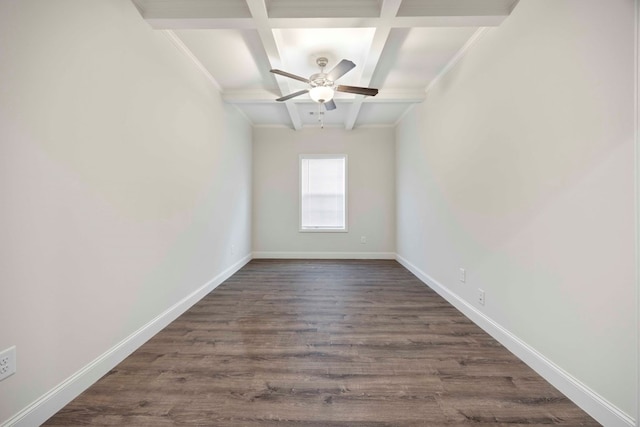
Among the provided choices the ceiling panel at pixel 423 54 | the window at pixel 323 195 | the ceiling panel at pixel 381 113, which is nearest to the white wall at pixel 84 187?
the ceiling panel at pixel 423 54

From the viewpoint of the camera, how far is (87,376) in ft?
5.08

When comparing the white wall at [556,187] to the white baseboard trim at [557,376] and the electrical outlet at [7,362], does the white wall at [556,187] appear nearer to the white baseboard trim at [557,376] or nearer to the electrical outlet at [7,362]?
the white baseboard trim at [557,376]

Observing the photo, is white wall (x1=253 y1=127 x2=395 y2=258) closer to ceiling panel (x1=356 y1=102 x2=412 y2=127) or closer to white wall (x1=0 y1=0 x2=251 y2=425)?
ceiling panel (x1=356 y1=102 x2=412 y2=127)

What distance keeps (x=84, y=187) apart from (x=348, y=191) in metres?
4.29

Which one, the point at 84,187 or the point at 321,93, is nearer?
the point at 84,187

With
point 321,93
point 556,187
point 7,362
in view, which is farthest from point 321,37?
point 7,362

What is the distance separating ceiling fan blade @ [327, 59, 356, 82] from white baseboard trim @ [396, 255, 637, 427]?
253 centimetres

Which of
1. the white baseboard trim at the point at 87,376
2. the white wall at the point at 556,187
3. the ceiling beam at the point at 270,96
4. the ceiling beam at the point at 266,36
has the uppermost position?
the ceiling beam at the point at 270,96

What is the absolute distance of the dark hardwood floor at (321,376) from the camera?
4.42ft

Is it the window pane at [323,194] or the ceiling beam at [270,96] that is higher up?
Result: the ceiling beam at [270,96]

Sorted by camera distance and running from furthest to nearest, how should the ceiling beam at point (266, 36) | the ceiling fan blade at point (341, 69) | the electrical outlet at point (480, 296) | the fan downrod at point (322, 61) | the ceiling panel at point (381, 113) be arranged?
the ceiling panel at point (381, 113), the fan downrod at point (322, 61), the ceiling fan blade at point (341, 69), the electrical outlet at point (480, 296), the ceiling beam at point (266, 36)

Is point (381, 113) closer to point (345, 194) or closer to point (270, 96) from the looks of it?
point (345, 194)

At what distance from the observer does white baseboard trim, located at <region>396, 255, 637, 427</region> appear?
126 cm

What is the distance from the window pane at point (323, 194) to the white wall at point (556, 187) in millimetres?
2854
